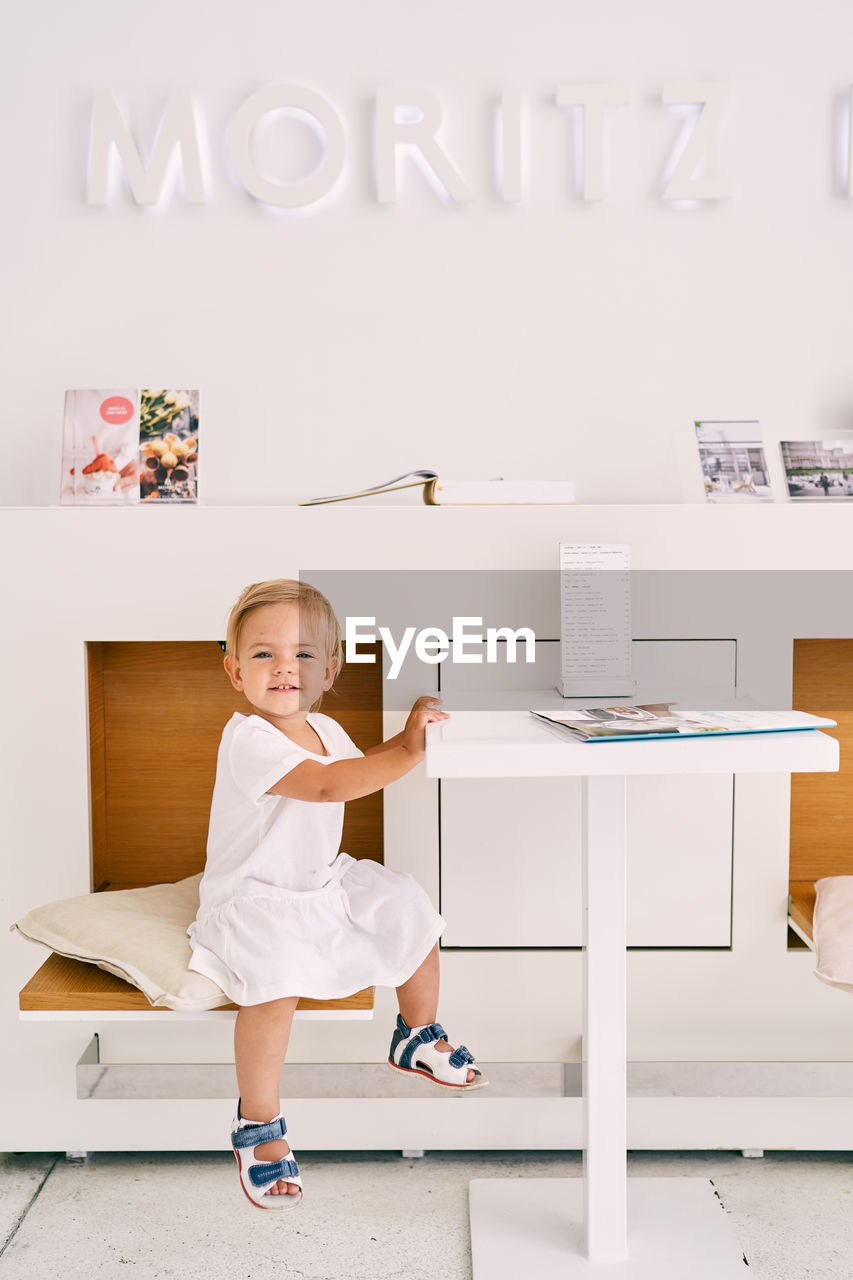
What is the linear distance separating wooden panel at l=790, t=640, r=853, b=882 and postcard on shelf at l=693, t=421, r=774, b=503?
11.8 inches

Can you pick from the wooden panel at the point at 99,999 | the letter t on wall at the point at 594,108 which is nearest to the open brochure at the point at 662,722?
the wooden panel at the point at 99,999

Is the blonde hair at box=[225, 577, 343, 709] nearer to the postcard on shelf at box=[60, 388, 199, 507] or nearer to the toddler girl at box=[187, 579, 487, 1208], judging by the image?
the toddler girl at box=[187, 579, 487, 1208]

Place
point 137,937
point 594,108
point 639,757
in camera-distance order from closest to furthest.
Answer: point 639,757 → point 137,937 → point 594,108

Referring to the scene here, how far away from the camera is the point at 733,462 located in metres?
1.83

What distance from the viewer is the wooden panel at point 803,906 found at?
1.63 metres

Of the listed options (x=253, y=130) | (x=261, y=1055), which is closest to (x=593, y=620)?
(x=261, y=1055)

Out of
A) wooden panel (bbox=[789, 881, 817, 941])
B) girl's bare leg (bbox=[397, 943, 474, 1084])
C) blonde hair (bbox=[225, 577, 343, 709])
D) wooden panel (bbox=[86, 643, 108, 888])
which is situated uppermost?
blonde hair (bbox=[225, 577, 343, 709])

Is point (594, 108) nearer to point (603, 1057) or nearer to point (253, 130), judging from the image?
point (253, 130)

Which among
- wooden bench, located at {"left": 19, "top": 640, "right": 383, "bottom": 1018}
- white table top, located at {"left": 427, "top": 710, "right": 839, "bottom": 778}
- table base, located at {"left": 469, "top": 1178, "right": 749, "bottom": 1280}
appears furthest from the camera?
wooden bench, located at {"left": 19, "top": 640, "right": 383, "bottom": 1018}

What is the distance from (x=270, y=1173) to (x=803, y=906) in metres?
0.98

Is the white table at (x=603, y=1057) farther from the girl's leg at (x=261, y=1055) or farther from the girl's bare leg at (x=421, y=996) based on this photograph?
the girl's leg at (x=261, y=1055)

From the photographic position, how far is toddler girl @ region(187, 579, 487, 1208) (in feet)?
4.25

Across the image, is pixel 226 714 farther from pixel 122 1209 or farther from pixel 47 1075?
pixel 122 1209

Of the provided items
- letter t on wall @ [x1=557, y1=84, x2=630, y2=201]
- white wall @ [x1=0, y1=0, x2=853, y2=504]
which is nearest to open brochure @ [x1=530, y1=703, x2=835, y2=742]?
white wall @ [x1=0, y1=0, x2=853, y2=504]
